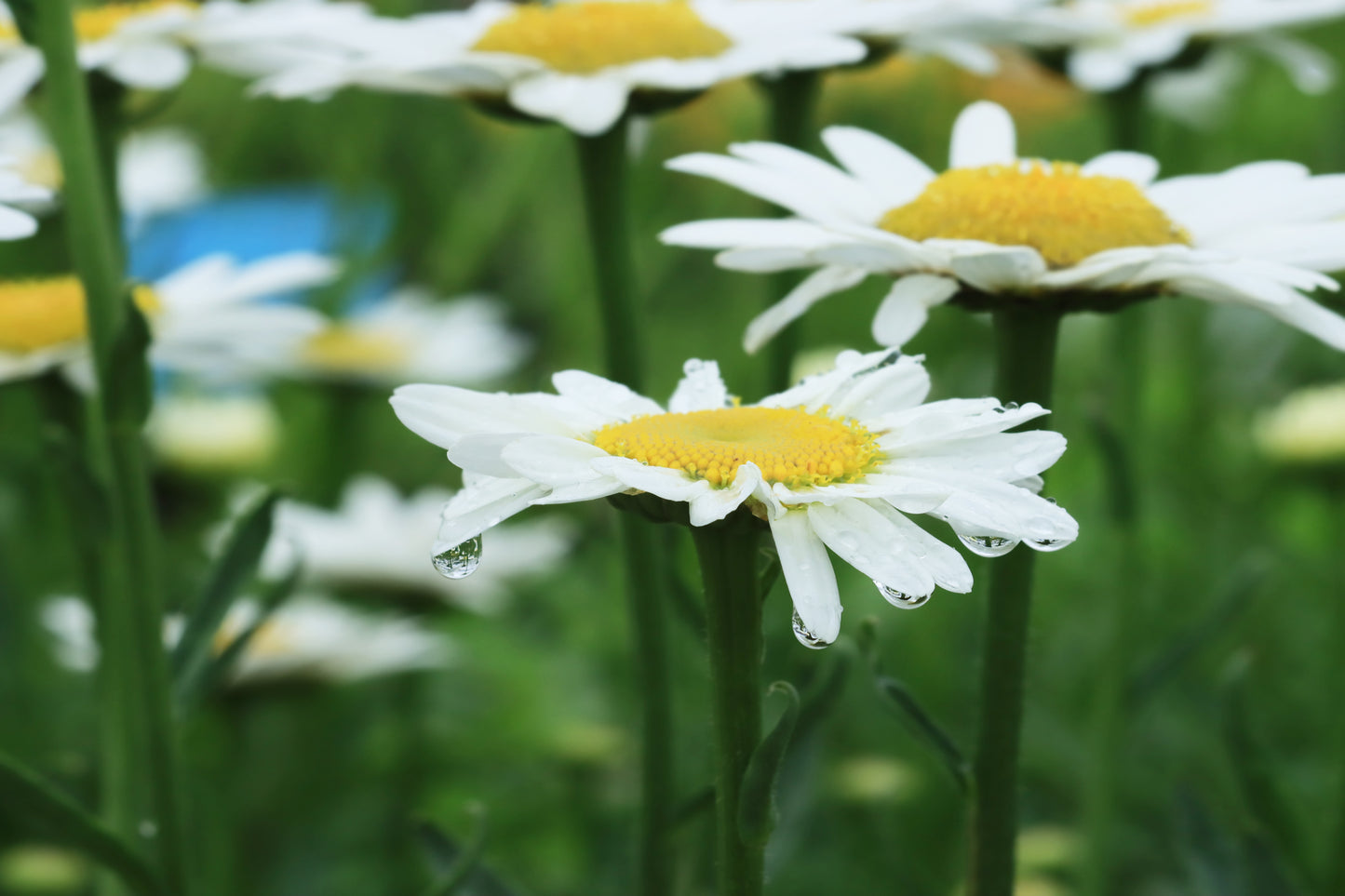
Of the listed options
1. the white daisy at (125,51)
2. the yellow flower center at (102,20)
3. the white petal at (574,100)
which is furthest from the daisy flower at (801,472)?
the yellow flower center at (102,20)

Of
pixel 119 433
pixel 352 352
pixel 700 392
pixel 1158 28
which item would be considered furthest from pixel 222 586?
pixel 352 352

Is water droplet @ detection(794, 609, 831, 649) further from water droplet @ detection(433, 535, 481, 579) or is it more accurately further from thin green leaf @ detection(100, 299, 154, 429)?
thin green leaf @ detection(100, 299, 154, 429)

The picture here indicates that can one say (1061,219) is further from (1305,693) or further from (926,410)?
(1305,693)

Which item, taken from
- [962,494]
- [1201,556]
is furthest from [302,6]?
[1201,556]

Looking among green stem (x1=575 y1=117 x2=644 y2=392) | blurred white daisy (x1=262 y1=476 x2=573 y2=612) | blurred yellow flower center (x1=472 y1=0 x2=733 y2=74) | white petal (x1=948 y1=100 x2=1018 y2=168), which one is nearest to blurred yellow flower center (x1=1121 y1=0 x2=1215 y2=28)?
white petal (x1=948 y1=100 x2=1018 y2=168)

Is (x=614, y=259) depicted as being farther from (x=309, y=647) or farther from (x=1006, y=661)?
(x=309, y=647)

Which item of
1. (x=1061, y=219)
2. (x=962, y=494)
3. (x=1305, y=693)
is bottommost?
(x=1305, y=693)

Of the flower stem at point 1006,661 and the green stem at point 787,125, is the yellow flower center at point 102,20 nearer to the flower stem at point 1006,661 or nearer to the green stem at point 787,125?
the green stem at point 787,125
